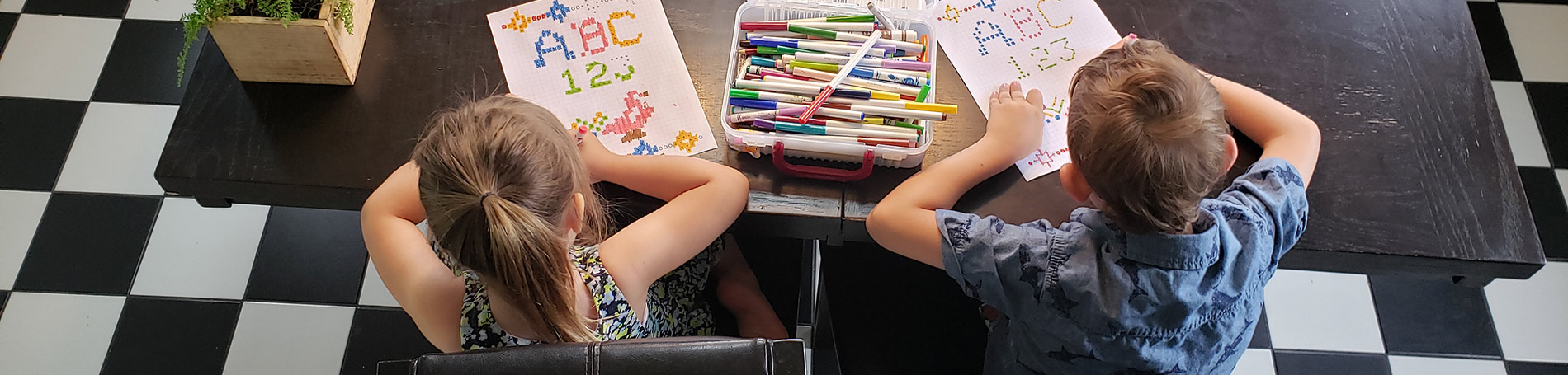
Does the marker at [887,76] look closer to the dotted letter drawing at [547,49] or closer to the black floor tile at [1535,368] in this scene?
the dotted letter drawing at [547,49]

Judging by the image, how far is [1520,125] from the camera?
1.92 metres

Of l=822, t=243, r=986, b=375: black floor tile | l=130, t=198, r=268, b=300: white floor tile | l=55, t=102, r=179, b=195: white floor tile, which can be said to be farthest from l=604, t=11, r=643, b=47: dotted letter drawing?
l=55, t=102, r=179, b=195: white floor tile

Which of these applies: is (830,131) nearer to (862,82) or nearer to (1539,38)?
(862,82)

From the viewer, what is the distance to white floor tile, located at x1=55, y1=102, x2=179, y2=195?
1.81 meters

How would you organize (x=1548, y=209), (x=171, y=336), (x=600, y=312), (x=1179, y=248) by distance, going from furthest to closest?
(x=1548, y=209), (x=171, y=336), (x=600, y=312), (x=1179, y=248)

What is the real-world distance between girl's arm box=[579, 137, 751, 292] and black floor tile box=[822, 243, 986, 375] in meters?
0.24

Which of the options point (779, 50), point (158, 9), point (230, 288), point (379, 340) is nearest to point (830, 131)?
point (779, 50)

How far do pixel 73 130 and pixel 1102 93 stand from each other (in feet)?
6.48

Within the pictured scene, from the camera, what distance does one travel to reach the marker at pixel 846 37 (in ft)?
3.49

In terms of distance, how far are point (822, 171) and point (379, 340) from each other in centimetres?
103

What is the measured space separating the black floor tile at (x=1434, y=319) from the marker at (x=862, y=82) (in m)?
1.24

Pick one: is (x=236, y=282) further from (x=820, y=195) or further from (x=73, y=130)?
(x=820, y=195)

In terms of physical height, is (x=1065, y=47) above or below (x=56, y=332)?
above

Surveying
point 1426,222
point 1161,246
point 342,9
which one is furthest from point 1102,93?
point 342,9
